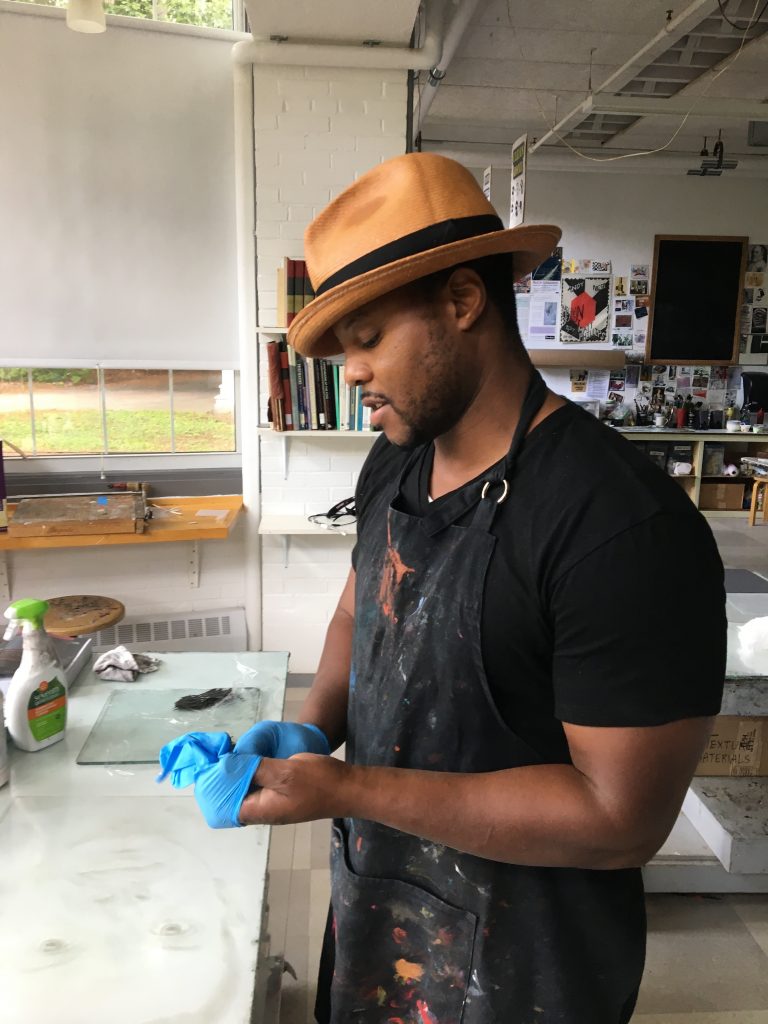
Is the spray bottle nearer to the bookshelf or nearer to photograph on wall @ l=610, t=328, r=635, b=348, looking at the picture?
the bookshelf

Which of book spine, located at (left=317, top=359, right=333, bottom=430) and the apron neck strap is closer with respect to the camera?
the apron neck strap

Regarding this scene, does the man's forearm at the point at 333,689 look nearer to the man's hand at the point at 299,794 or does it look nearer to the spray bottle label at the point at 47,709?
the man's hand at the point at 299,794

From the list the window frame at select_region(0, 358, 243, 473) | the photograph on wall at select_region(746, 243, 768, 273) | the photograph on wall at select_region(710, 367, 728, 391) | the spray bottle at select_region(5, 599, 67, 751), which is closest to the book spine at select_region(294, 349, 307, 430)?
the window frame at select_region(0, 358, 243, 473)

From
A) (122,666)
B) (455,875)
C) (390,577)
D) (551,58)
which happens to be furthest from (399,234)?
(551,58)

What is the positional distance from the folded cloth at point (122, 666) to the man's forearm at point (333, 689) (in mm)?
633

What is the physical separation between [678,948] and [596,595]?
183cm

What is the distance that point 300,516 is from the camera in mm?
3584

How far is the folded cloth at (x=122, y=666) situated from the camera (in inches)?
65.7

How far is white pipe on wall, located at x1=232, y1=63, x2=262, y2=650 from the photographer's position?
3.23m

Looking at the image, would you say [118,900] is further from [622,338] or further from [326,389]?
[622,338]

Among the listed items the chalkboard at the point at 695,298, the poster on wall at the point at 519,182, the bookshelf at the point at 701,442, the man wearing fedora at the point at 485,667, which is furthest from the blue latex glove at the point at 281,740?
the chalkboard at the point at 695,298

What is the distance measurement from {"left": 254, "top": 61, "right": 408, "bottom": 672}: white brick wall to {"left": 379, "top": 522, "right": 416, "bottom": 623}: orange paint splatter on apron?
8.48 feet

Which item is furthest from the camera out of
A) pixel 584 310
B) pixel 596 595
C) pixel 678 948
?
pixel 584 310

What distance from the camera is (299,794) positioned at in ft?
2.63
